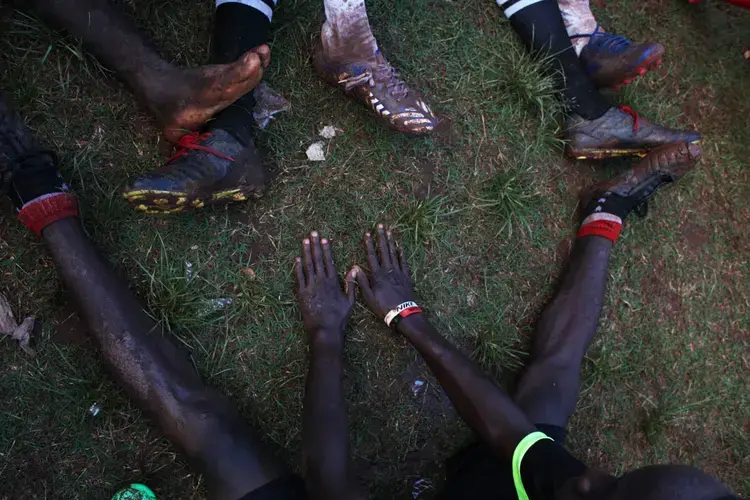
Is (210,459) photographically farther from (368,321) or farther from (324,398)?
(368,321)

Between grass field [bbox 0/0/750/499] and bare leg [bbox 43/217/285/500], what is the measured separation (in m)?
0.20

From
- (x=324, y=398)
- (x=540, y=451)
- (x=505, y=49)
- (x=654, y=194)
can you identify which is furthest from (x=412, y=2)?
(x=540, y=451)

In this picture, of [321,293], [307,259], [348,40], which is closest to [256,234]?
[307,259]

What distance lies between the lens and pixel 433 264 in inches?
94.9

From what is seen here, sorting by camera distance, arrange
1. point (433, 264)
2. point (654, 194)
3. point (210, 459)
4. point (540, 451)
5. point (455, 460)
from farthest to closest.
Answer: point (654, 194) < point (433, 264) < point (455, 460) < point (210, 459) < point (540, 451)

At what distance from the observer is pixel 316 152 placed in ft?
7.63

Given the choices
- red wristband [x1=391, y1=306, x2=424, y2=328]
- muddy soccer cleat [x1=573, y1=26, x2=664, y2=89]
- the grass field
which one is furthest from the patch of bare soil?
muddy soccer cleat [x1=573, y1=26, x2=664, y2=89]

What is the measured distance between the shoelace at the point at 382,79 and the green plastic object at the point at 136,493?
1818 mm

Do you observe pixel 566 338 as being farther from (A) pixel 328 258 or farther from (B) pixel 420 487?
(A) pixel 328 258

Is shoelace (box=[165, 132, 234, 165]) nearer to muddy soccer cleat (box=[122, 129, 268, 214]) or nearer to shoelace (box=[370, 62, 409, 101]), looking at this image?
muddy soccer cleat (box=[122, 129, 268, 214])

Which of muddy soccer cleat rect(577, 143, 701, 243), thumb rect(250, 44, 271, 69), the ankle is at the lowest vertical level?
muddy soccer cleat rect(577, 143, 701, 243)

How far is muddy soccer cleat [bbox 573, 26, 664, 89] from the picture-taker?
2338 millimetres

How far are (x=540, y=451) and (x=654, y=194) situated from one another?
5.54 ft

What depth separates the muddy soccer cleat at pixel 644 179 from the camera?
247 centimetres
